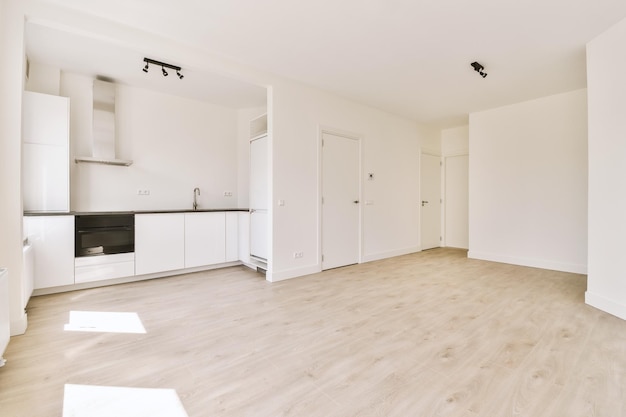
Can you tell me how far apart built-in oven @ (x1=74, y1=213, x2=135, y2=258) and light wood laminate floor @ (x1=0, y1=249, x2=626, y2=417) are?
0.53 metres

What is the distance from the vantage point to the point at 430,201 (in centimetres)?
646

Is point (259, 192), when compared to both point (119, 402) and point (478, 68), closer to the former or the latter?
point (119, 402)

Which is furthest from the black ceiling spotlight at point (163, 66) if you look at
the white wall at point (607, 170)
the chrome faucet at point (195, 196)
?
the white wall at point (607, 170)

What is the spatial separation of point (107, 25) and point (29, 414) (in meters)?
3.14

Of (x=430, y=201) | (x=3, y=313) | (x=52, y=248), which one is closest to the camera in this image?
(x=3, y=313)

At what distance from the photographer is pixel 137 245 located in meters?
3.78

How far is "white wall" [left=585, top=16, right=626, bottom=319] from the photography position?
2.68m

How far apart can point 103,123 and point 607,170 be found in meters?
6.02

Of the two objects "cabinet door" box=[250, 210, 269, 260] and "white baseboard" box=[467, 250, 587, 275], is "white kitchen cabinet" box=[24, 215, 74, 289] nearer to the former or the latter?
"cabinet door" box=[250, 210, 269, 260]

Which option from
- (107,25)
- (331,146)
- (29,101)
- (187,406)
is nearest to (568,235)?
(331,146)

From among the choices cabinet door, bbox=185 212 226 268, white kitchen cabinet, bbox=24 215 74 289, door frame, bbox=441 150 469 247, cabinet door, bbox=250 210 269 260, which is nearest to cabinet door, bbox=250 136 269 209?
cabinet door, bbox=250 210 269 260

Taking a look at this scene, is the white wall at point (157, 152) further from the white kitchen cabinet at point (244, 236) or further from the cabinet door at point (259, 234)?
the cabinet door at point (259, 234)

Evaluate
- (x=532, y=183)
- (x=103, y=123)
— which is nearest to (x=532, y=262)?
(x=532, y=183)

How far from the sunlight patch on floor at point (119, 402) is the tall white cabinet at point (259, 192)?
2470 millimetres
